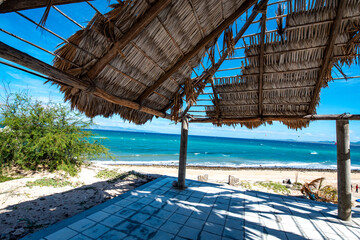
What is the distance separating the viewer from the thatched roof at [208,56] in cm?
204

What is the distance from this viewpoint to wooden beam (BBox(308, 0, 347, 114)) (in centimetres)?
224

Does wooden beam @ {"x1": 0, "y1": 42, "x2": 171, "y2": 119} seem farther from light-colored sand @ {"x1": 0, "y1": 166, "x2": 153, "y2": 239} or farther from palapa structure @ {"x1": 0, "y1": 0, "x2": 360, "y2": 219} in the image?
light-colored sand @ {"x1": 0, "y1": 166, "x2": 153, "y2": 239}

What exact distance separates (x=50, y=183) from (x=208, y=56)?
537 centimetres

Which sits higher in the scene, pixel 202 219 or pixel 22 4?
pixel 22 4

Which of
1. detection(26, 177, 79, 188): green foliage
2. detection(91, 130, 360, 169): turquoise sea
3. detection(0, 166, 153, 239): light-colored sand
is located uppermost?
detection(26, 177, 79, 188): green foliage

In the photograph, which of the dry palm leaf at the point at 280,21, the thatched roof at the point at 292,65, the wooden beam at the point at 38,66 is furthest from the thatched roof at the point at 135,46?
the thatched roof at the point at 292,65

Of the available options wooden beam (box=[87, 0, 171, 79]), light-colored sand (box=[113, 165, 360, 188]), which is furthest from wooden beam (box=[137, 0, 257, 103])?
light-colored sand (box=[113, 165, 360, 188])

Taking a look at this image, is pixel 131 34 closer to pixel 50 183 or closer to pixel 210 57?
pixel 210 57

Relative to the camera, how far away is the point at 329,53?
107 inches

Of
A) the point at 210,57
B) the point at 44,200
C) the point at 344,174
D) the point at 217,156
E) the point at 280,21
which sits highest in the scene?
the point at 280,21

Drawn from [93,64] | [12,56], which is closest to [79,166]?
[93,64]

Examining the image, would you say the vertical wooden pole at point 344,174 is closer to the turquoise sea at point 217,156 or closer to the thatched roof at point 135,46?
the thatched roof at point 135,46

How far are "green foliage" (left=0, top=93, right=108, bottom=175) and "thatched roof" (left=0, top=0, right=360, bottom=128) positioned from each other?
3.88 meters

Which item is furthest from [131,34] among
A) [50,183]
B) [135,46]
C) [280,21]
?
[50,183]
